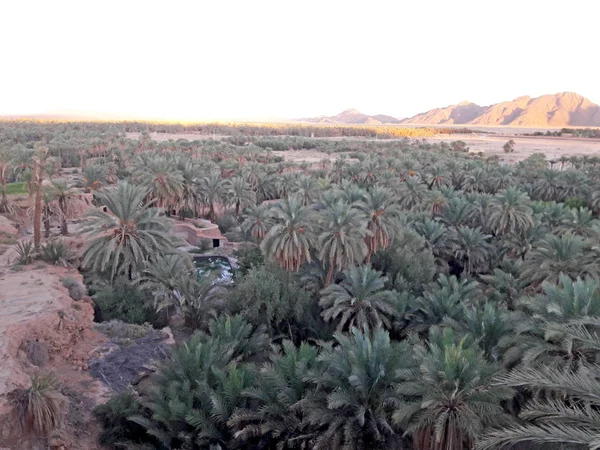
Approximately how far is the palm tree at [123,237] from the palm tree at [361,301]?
8848 mm

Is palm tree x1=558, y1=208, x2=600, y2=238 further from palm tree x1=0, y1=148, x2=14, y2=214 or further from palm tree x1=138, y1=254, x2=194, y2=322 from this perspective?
palm tree x1=0, y1=148, x2=14, y2=214

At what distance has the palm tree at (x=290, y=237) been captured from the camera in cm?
2162

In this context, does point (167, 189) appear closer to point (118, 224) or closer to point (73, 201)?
point (73, 201)

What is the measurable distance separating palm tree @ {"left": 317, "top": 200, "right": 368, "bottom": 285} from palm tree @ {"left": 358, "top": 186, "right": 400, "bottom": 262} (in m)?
1.47

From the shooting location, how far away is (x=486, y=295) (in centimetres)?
2381

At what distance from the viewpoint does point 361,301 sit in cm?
1975

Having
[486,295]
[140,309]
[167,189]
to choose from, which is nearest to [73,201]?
[167,189]

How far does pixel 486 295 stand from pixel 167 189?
2273 cm

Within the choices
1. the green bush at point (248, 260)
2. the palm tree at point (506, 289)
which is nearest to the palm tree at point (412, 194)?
the green bush at point (248, 260)

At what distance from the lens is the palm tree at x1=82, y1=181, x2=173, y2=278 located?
75.6 ft

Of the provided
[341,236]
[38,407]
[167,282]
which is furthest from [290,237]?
[38,407]

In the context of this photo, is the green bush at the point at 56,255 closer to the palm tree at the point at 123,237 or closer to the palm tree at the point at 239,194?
the palm tree at the point at 123,237

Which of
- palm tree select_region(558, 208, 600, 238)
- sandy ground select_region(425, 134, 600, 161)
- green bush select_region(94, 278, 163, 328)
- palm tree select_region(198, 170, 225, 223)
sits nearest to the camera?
green bush select_region(94, 278, 163, 328)

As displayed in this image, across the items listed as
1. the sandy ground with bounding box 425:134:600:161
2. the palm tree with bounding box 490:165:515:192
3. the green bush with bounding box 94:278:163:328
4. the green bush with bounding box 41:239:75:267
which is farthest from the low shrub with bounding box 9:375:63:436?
the sandy ground with bounding box 425:134:600:161
